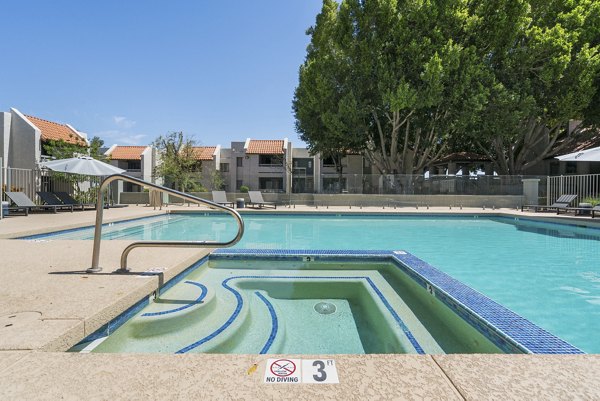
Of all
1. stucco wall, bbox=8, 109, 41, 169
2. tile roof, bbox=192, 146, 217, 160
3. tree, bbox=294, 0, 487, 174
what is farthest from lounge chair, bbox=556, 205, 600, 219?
tile roof, bbox=192, 146, 217, 160

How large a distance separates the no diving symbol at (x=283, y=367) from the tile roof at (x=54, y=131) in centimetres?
2408

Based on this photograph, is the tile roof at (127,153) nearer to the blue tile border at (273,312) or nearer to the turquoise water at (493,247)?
the turquoise water at (493,247)

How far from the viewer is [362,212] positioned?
658 inches

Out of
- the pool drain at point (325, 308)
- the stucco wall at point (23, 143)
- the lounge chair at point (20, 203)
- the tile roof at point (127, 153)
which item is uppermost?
the tile roof at point (127, 153)

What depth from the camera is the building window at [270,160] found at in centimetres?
Answer: 3598

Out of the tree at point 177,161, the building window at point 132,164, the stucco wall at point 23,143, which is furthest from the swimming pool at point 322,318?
the building window at point 132,164

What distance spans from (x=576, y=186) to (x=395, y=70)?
39.5ft

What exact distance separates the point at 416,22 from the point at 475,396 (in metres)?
21.5

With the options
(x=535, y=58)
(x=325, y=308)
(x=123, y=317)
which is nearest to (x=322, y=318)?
(x=325, y=308)

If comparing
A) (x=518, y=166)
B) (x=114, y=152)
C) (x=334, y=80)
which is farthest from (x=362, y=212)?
(x=114, y=152)

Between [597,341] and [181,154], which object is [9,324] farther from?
[181,154]

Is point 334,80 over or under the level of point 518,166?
over

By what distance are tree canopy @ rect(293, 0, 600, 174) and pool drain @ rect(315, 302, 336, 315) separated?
16460mm

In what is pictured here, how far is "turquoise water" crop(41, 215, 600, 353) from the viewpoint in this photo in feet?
14.2
